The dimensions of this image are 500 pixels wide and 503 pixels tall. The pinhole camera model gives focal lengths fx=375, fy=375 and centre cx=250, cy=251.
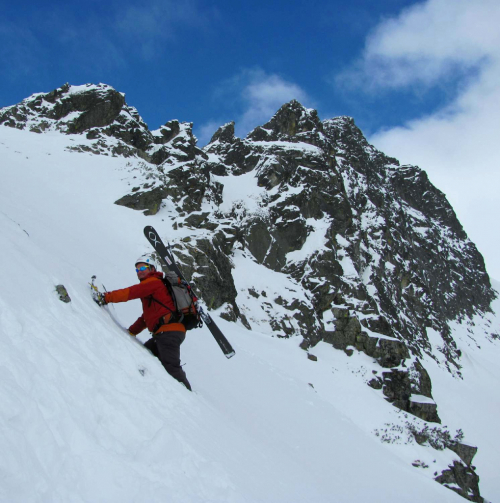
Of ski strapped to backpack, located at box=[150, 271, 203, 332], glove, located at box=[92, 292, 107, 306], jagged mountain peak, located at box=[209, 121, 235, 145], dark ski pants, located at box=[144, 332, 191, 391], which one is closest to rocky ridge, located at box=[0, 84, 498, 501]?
jagged mountain peak, located at box=[209, 121, 235, 145]

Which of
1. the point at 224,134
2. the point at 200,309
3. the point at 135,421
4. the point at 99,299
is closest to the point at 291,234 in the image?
the point at 224,134

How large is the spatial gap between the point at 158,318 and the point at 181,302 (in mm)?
362

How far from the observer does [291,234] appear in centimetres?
3747

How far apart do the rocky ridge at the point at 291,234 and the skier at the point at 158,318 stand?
16282mm

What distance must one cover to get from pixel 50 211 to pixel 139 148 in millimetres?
23616

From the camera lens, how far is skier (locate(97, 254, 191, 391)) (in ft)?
15.5

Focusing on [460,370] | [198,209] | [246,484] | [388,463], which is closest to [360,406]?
[388,463]

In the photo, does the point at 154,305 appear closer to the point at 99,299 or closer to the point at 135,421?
the point at 99,299

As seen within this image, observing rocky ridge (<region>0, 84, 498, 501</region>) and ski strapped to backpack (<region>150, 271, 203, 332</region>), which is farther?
rocky ridge (<region>0, 84, 498, 501</region>)

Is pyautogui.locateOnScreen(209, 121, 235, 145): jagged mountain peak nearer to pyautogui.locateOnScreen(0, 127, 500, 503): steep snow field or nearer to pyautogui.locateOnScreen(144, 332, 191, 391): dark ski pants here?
pyautogui.locateOnScreen(0, 127, 500, 503): steep snow field

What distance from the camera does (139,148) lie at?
35969mm

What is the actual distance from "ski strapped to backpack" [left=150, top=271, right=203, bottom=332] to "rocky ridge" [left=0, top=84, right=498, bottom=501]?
16210 millimetres

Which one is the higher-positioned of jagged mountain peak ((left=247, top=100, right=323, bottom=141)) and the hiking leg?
jagged mountain peak ((left=247, top=100, right=323, bottom=141))

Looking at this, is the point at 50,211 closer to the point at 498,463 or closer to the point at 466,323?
the point at 498,463
